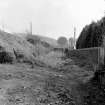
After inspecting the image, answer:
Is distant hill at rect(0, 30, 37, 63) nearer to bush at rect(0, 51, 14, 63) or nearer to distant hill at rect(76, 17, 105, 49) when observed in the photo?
bush at rect(0, 51, 14, 63)

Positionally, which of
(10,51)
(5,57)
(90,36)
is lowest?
(5,57)

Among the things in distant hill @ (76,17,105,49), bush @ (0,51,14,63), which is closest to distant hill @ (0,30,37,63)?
bush @ (0,51,14,63)

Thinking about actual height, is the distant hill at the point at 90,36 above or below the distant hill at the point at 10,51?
above

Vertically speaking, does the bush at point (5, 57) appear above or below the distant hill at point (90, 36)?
below

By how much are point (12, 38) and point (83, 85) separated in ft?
21.0

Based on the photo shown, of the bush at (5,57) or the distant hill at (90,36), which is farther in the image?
the distant hill at (90,36)

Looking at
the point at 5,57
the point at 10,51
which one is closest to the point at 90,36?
the point at 10,51

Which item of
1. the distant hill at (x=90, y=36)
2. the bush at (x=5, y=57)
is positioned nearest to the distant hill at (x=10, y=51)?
the bush at (x=5, y=57)

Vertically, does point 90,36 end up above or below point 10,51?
above

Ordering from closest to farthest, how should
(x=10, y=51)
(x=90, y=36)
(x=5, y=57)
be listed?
(x=5, y=57) < (x=10, y=51) < (x=90, y=36)

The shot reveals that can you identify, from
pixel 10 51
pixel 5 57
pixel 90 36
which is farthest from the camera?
pixel 90 36

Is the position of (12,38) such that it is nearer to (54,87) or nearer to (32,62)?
(32,62)

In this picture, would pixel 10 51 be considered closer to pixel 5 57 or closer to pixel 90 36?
pixel 5 57

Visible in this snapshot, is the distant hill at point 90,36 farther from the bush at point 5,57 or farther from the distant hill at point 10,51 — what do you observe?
the bush at point 5,57
